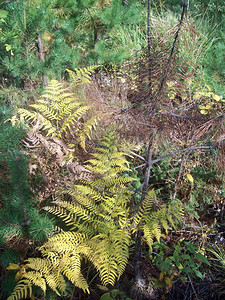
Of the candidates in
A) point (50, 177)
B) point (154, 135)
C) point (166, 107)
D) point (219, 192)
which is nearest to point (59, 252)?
point (50, 177)

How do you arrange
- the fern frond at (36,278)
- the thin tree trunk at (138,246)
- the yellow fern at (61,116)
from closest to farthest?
the fern frond at (36,278) → the thin tree trunk at (138,246) → the yellow fern at (61,116)

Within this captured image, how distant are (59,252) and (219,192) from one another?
5.57ft

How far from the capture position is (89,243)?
5.16ft

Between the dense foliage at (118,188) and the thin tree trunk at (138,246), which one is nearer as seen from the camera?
the dense foliage at (118,188)

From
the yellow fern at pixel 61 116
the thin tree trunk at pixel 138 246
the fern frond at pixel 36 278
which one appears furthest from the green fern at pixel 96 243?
the yellow fern at pixel 61 116

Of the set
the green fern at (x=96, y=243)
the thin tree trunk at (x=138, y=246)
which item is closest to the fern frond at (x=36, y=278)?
the green fern at (x=96, y=243)

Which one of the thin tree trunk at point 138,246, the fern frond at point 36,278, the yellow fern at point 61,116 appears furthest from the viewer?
the yellow fern at point 61,116

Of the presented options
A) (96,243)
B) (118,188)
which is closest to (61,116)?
(118,188)

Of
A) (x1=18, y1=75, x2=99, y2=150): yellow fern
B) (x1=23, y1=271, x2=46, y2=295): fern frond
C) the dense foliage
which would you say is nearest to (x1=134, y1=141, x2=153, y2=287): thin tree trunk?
the dense foliage

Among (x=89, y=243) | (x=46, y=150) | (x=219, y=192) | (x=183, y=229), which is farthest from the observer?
(x=219, y=192)

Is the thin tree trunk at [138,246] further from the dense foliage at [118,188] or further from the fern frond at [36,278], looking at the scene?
the fern frond at [36,278]

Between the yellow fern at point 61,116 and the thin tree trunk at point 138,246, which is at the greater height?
the yellow fern at point 61,116

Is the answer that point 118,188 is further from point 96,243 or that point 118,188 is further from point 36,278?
point 36,278

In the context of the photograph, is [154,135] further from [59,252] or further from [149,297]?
[149,297]
